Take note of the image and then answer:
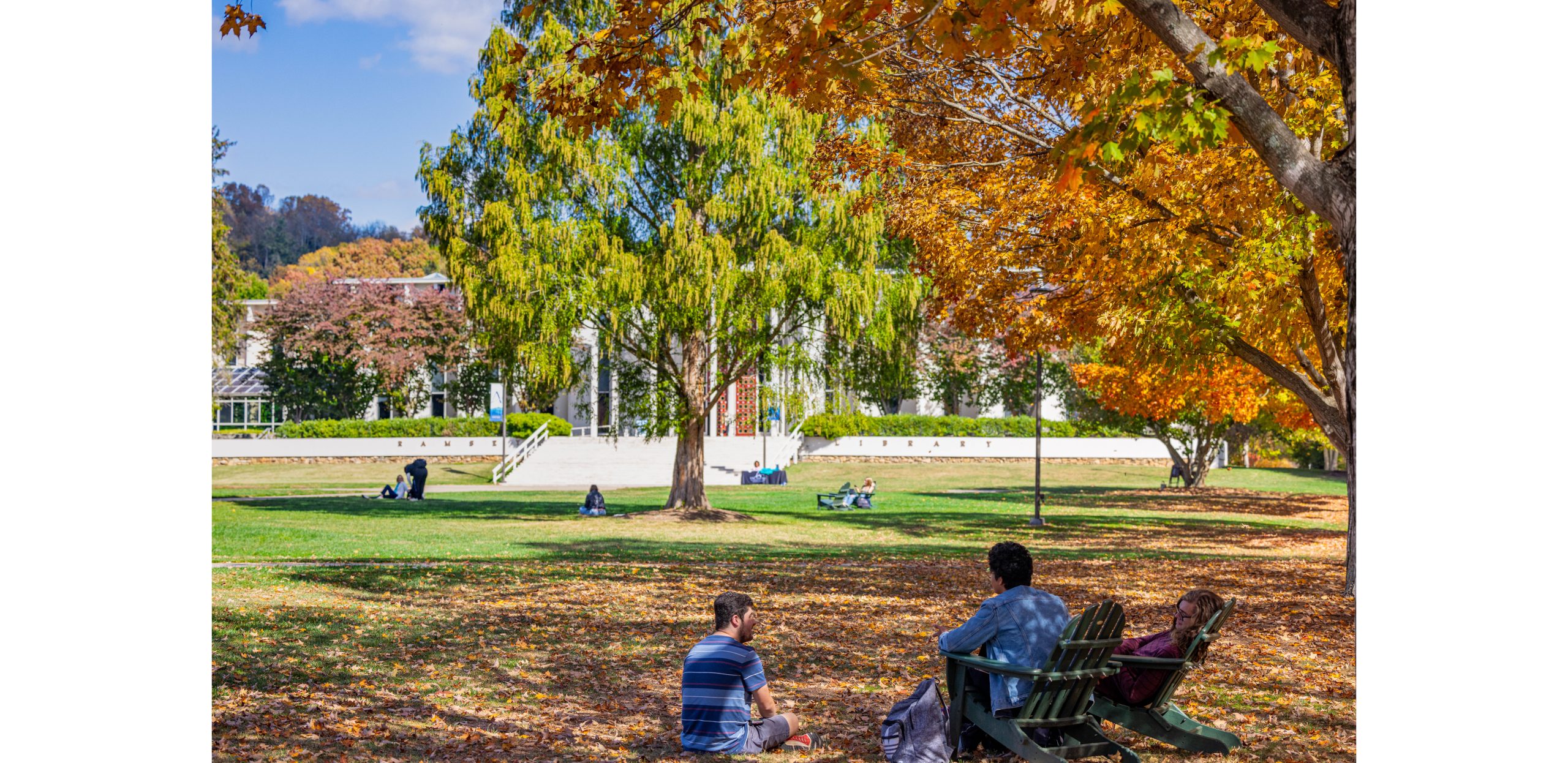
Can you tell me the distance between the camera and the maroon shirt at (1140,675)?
6.08m

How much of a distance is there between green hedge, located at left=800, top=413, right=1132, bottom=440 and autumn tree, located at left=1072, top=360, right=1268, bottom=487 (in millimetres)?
12309

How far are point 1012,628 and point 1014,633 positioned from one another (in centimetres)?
2

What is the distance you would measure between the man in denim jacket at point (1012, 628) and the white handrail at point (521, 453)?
39081 millimetres

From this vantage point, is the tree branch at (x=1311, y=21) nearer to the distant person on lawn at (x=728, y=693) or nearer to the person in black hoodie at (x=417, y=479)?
the distant person on lawn at (x=728, y=693)

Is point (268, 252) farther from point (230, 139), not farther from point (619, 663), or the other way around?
point (619, 663)

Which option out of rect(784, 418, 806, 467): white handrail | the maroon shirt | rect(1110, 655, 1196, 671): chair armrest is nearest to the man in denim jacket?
rect(1110, 655, 1196, 671): chair armrest

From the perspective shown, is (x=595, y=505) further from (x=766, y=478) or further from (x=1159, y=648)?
(x=1159, y=648)

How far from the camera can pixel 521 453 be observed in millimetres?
48344

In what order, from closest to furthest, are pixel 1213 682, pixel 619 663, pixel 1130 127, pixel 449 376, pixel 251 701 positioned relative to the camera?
pixel 1130 127
pixel 251 701
pixel 1213 682
pixel 619 663
pixel 449 376

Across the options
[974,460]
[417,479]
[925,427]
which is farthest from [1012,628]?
[925,427]

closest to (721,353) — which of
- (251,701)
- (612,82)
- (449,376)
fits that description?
(612,82)

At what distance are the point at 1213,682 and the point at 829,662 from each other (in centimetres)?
250

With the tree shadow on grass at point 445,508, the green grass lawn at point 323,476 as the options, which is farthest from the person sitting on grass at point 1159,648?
the green grass lawn at point 323,476

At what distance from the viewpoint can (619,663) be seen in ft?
27.8
